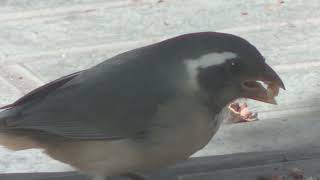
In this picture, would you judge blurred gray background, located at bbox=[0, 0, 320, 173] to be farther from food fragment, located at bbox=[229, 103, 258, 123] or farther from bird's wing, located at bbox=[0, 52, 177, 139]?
bird's wing, located at bbox=[0, 52, 177, 139]

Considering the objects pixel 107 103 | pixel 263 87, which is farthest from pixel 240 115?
pixel 107 103

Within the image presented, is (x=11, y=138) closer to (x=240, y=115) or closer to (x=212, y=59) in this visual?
(x=212, y=59)

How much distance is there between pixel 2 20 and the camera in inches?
278

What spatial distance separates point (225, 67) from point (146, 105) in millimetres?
364

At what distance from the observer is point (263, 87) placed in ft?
13.4

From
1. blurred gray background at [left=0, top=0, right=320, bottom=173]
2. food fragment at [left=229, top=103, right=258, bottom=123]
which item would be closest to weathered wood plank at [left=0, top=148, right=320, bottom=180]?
blurred gray background at [left=0, top=0, right=320, bottom=173]

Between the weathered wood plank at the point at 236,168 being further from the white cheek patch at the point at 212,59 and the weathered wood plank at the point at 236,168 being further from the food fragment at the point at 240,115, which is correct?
the white cheek patch at the point at 212,59

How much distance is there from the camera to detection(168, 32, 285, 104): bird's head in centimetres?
392

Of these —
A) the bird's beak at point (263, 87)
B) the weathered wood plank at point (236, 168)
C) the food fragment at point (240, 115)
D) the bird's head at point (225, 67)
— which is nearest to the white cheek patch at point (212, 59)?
the bird's head at point (225, 67)

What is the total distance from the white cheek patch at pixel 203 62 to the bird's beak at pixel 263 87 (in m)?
0.13

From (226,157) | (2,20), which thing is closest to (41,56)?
(2,20)

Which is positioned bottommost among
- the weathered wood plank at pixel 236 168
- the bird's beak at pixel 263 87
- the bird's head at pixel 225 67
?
the weathered wood plank at pixel 236 168

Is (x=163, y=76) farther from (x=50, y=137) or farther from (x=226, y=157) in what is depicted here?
(x=226, y=157)

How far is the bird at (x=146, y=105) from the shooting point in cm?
395
